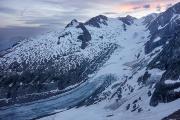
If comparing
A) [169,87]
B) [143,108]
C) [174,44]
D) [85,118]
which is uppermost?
[174,44]

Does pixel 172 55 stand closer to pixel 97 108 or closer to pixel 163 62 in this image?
pixel 163 62

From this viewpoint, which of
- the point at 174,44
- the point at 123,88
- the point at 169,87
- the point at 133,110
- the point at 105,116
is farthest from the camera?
the point at 123,88

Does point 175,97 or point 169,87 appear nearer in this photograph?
point 175,97

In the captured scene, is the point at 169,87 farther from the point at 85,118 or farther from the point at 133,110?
the point at 85,118

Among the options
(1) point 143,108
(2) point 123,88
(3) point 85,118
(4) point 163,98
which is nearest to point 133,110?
(1) point 143,108

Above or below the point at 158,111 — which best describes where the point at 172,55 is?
above

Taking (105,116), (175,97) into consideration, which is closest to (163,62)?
(105,116)

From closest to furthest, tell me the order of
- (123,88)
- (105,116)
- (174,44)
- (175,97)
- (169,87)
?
1. (175,97)
2. (169,87)
3. (105,116)
4. (174,44)
5. (123,88)

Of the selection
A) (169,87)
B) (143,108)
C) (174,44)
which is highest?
(174,44)

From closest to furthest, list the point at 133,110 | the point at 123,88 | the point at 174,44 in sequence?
1. the point at 133,110
2. the point at 174,44
3. the point at 123,88
